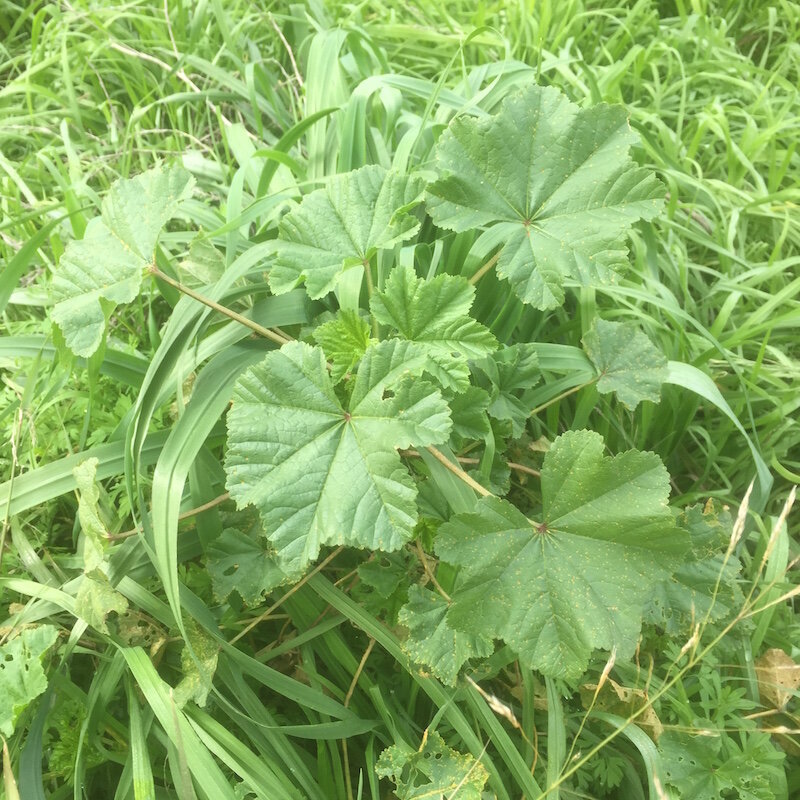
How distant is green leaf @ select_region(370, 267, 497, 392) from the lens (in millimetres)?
1188

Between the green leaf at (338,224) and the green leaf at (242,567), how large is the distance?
52 centimetres

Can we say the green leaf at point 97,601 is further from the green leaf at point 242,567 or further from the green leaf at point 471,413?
the green leaf at point 471,413

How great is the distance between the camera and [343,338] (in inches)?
49.5

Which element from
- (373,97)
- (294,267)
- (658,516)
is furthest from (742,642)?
(373,97)

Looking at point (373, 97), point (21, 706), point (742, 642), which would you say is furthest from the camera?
point (373, 97)

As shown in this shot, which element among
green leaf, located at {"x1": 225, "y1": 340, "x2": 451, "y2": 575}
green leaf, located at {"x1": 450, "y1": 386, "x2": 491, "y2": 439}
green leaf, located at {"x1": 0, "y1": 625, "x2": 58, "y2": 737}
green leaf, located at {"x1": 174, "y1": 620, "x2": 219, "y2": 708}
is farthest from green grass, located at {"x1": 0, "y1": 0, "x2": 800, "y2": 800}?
green leaf, located at {"x1": 450, "y1": 386, "x2": 491, "y2": 439}

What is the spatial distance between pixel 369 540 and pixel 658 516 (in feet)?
1.60

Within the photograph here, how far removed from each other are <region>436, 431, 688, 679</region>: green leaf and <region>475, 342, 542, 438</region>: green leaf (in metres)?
0.27

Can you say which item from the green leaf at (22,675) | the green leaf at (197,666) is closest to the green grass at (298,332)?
the green leaf at (197,666)

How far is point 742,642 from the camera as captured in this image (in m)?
1.44

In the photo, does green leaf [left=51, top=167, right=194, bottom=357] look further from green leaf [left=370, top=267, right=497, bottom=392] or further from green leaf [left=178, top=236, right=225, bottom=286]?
green leaf [left=370, top=267, right=497, bottom=392]

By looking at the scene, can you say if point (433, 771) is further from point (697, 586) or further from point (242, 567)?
point (697, 586)

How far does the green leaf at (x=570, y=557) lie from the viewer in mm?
1093

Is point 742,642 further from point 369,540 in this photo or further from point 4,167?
point 4,167
